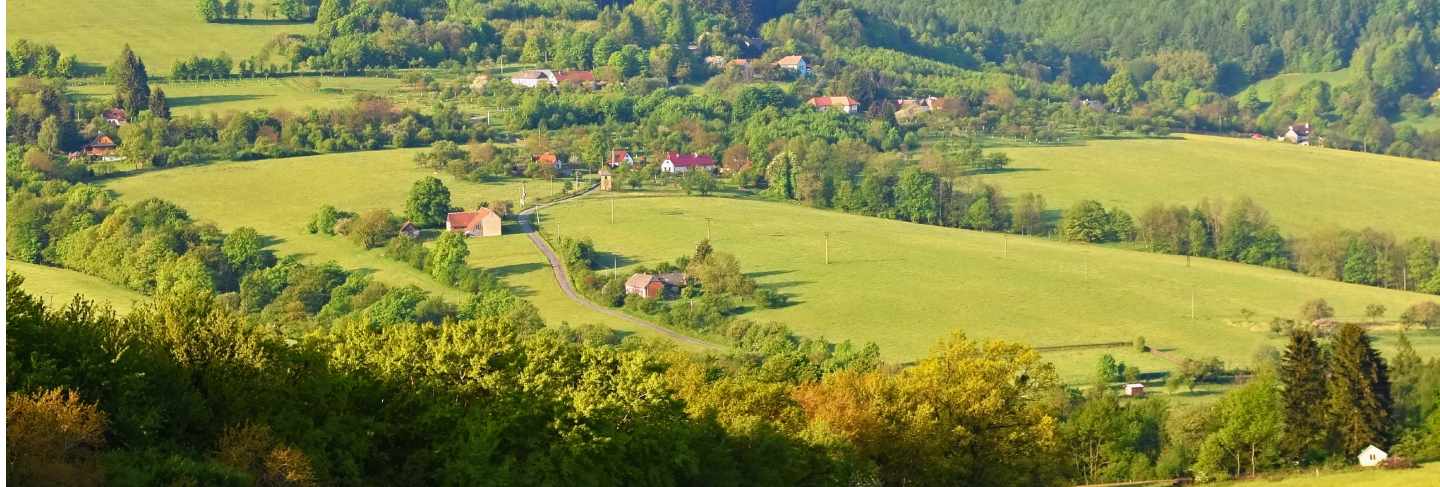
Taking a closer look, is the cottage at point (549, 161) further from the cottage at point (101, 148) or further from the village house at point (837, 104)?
the village house at point (837, 104)

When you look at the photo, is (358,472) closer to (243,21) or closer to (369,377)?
(369,377)

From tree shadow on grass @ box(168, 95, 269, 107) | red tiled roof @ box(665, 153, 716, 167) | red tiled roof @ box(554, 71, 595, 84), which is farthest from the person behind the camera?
red tiled roof @ box(554, 71, 595, 84)

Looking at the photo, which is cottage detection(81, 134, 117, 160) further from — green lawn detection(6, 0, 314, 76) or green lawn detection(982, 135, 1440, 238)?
green lawn detection(982, 135, 1440, 238)

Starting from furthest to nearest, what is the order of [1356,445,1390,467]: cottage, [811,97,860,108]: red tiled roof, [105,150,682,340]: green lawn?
[811,97,860,108]: red tiled roof → [105,150,682,340]: green lawn → [1356,445,1390,467]: cottage

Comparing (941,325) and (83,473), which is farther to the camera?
(941,325)

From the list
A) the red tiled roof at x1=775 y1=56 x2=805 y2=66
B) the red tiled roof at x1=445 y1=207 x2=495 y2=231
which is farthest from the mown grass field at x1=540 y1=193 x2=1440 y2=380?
Answer: the red tiled roof at x1=775 y1=56 x2=805 y2=66

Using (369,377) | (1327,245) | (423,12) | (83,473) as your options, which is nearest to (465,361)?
(369,377)
